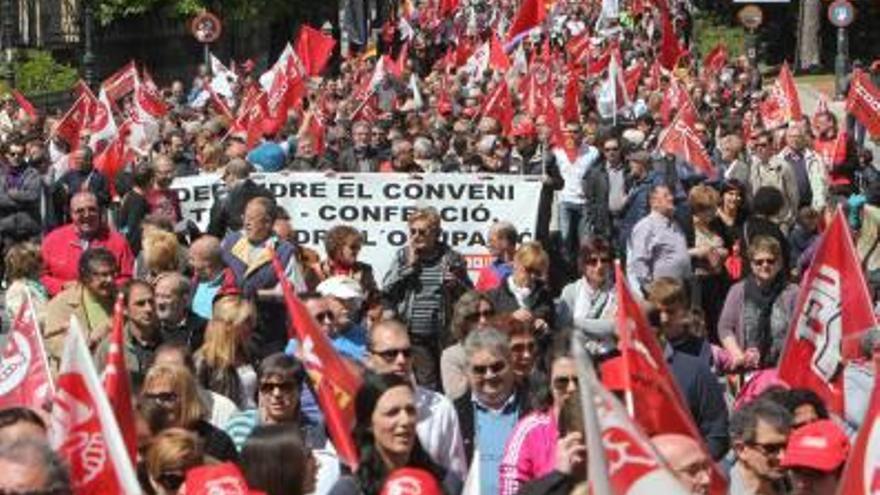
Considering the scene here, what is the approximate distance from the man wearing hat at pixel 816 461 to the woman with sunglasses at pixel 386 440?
1.25 meters

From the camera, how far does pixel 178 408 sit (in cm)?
803

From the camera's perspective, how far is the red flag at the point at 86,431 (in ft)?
20.1

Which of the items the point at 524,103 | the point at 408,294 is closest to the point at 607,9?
the point at 524,103

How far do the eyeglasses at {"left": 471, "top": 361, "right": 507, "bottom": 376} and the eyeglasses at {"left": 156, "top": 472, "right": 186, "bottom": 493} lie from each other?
1780mm

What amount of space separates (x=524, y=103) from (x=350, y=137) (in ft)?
21.7

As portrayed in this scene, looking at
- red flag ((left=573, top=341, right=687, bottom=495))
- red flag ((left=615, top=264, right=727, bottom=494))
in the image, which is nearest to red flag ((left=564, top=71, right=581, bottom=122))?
red flag ((left=615, top=264, right=727, bottom=494))

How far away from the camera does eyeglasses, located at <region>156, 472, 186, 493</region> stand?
23.1 ft

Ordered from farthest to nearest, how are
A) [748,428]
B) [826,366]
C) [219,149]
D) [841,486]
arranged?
[219,149] < [826,366] < [748,428] < [841,486]

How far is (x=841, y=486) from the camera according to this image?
243 inches

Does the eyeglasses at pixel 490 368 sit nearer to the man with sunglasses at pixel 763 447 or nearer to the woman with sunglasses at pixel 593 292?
the man with sunglasses at pixel 763 447

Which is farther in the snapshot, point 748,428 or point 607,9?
point 607,9

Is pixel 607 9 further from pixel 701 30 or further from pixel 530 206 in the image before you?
pixel 530 206

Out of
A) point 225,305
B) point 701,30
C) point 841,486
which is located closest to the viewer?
point 841,486

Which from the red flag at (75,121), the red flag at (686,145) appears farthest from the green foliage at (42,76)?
the red flag at (686,145)
